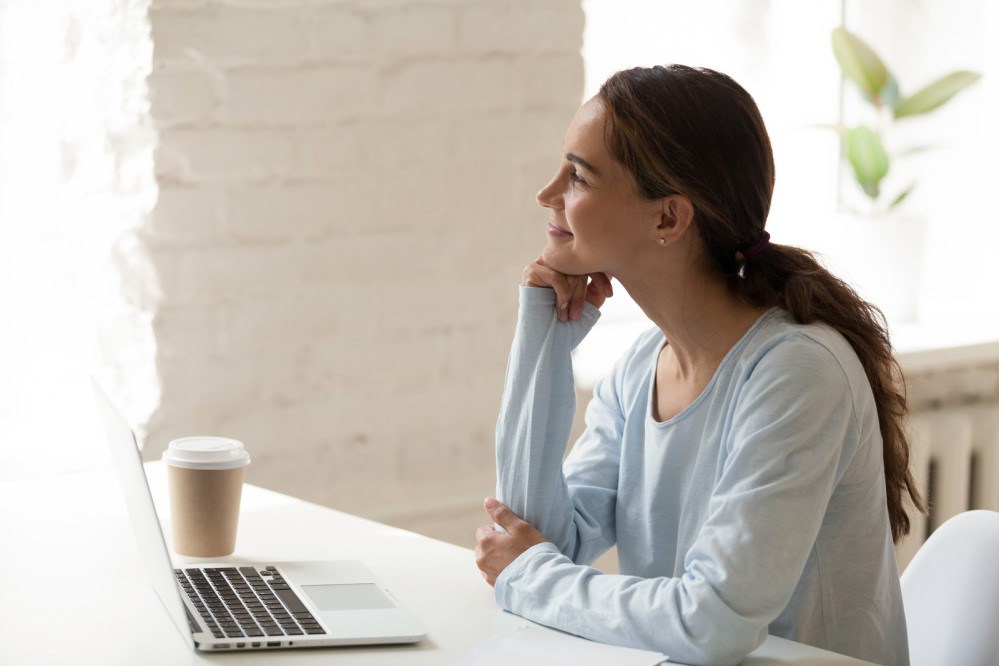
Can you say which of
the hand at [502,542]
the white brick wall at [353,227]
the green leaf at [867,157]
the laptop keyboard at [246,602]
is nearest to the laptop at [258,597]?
the laptop keyboard at [246,602]

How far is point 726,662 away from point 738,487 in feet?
0.51

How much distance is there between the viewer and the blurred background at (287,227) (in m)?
1.97

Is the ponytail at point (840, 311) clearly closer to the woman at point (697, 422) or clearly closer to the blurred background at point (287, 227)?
the woman at point (697, 422)

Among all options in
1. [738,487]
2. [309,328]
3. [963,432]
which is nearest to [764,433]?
[738,487]

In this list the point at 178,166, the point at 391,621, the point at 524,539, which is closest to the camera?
the point at 391,621

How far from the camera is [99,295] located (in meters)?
2.01

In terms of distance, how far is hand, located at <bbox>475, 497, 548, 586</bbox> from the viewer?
1.34 metres

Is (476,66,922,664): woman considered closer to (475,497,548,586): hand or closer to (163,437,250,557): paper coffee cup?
(475,497,548,586): hand

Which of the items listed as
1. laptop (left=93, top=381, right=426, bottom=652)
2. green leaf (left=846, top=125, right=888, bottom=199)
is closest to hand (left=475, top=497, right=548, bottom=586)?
laptop (left=93, top=381, right=426, bottom=652)

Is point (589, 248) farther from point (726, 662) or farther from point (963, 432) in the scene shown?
point (963, 432)

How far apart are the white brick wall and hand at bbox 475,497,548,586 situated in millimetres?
746

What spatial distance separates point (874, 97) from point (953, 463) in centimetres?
80

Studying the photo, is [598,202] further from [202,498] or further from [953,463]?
[953,463]

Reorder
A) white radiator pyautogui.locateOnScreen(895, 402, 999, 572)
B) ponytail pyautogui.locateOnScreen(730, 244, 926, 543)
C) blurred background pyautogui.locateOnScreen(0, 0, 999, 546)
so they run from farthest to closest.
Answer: white radiator pyautogui.locateOnScreen(895, 402, 999, 572)
blurred background pyautogui.locateOnScreen(0, 0, 999, 546)
ponytail pyautogui.locateOnScreen(730, 244, 926, 543)
